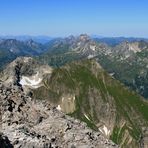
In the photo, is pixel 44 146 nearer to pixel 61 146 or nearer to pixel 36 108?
pixel 61 146

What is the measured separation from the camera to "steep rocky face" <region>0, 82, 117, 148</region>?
33.8 meters

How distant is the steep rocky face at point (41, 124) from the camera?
33781 millimetres

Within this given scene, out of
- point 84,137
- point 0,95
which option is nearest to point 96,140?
point 84,137

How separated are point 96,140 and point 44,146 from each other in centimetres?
894

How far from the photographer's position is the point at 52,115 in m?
41.0

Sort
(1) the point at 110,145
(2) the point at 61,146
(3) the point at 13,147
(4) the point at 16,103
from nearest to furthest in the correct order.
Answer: (3) the point at 13,147, (2) the point at 61,146, (1) the point at 110,145, (4) the point at 16,103

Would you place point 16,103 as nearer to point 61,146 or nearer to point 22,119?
point 22,119

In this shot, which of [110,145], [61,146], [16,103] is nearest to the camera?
[61,146]

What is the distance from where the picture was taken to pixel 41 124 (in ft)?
127

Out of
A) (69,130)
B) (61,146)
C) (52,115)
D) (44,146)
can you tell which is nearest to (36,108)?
(52,115)

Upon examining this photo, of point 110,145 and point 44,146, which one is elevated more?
point 44,146

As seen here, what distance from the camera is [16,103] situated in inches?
1555

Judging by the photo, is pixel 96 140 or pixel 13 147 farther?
pixel 96 140

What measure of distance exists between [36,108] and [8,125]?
632 cm
